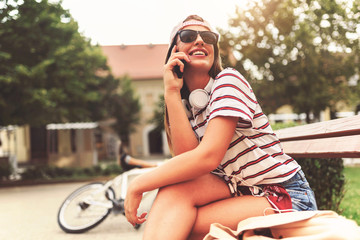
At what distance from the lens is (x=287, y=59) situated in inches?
751

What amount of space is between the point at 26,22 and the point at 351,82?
14138mm

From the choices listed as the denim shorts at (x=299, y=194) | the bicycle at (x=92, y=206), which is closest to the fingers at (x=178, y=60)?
the denim shorts at (x=299, y=194)

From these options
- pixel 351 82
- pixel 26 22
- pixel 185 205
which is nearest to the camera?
pixel 185 205

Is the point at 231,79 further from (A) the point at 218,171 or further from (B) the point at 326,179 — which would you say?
(B) the point at 326,179

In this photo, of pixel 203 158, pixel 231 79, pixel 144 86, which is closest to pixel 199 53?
pixel 231 79

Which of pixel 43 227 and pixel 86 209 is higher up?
pixel 86 209

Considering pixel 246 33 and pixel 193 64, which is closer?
pixel 193 64

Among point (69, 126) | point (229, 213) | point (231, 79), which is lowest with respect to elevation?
point (69, 126)

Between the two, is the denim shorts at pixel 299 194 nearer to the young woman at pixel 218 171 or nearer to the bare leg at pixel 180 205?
the young woman at pixel 218 171

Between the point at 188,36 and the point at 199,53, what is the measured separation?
0.33 ft

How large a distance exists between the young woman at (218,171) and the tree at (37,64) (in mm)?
14437

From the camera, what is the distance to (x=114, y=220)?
672 centimetres

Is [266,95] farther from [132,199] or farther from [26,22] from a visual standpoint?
[132,199]

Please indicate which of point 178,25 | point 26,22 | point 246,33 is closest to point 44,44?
point 26,22
